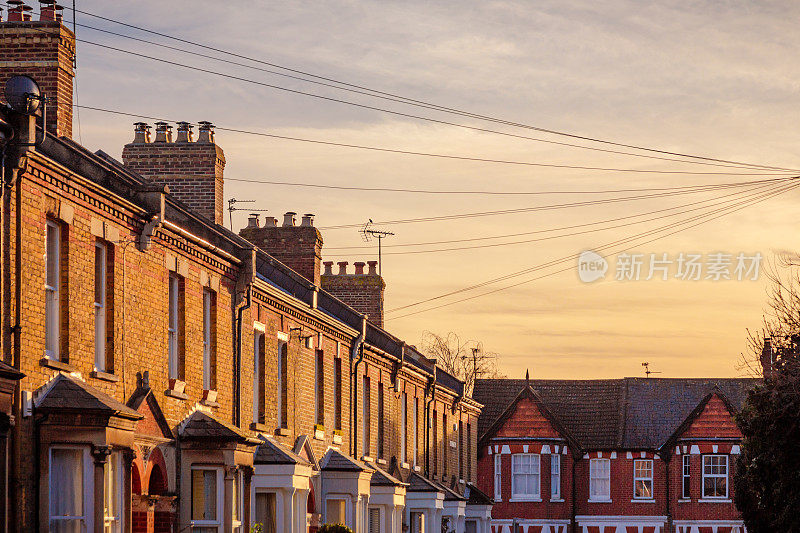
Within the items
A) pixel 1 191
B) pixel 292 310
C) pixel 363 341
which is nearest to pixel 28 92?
pixel 1 191

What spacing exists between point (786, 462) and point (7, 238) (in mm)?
20964

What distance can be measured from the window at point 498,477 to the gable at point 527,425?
1040 mm

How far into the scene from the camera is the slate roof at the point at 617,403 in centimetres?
6116

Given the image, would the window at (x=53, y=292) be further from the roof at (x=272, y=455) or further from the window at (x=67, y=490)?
the roof at (x=272, y=455)

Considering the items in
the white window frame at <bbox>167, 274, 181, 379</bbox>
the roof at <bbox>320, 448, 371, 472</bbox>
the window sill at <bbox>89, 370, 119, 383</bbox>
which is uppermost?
the white window frame at <bbox>167, 274, 181, 379</bbox>

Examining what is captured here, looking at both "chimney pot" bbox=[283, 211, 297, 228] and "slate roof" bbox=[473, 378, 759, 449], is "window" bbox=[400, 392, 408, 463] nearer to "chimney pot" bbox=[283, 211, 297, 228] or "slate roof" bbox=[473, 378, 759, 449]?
"chimney pot" bbox=[283, 211, 297, 228]

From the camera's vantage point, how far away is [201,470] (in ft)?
76.4

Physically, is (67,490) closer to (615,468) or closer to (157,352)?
(157,352)

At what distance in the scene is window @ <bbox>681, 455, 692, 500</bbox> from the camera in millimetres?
59531

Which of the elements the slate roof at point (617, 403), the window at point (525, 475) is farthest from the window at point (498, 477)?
the slate roof at point (617, 403)

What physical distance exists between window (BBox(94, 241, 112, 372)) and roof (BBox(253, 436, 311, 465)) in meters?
7.17

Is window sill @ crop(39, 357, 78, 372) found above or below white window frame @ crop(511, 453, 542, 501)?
above

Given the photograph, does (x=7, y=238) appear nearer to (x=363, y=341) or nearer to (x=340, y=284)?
(x=363, y=341)

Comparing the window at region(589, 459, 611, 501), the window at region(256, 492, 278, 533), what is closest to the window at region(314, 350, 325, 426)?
the window at region(256, 492, 278, 533)
